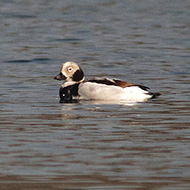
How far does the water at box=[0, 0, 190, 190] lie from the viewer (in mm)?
8070

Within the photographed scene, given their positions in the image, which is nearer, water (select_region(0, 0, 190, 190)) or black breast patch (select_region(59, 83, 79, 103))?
water (select_region(0, 0, 190, 190))

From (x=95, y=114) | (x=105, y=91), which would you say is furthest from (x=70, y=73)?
(x=95, y=114)

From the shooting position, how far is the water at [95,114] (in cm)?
807

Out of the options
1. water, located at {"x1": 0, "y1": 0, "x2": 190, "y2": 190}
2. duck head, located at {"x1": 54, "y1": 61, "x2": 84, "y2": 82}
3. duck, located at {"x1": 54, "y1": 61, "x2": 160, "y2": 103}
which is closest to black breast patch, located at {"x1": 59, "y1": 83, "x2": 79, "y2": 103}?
duck, located at {"x1": 54, "y1": 61, "x2": 160, "y2": 103}

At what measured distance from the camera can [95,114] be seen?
41.2 feet

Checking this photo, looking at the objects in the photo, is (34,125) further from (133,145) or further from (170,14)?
(170,14)

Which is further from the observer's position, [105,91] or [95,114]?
[105,91]

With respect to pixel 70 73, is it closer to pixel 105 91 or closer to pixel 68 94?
pixel 68 94

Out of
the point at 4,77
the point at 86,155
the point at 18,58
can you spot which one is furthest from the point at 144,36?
the point at 86,155

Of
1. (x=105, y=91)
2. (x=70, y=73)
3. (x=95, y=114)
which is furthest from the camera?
(x=70, y=73)

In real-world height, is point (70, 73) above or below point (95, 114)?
above

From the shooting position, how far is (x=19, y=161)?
862 cm

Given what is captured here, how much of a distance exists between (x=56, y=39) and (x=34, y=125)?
16.8 meters

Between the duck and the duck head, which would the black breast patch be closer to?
the duck
